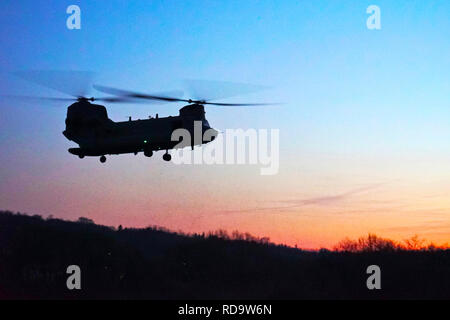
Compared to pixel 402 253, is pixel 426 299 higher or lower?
lower

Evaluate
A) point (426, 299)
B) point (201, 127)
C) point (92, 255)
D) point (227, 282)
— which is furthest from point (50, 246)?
point (201, 127)

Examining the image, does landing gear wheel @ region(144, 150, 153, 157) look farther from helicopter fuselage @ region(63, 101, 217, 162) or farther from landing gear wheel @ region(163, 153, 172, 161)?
landing gear wheel @ region(163, 153, 172, 161)

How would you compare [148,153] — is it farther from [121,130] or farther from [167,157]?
[121,130]

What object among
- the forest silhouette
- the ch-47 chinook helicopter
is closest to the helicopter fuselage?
the ch-47 chinook helicopter
